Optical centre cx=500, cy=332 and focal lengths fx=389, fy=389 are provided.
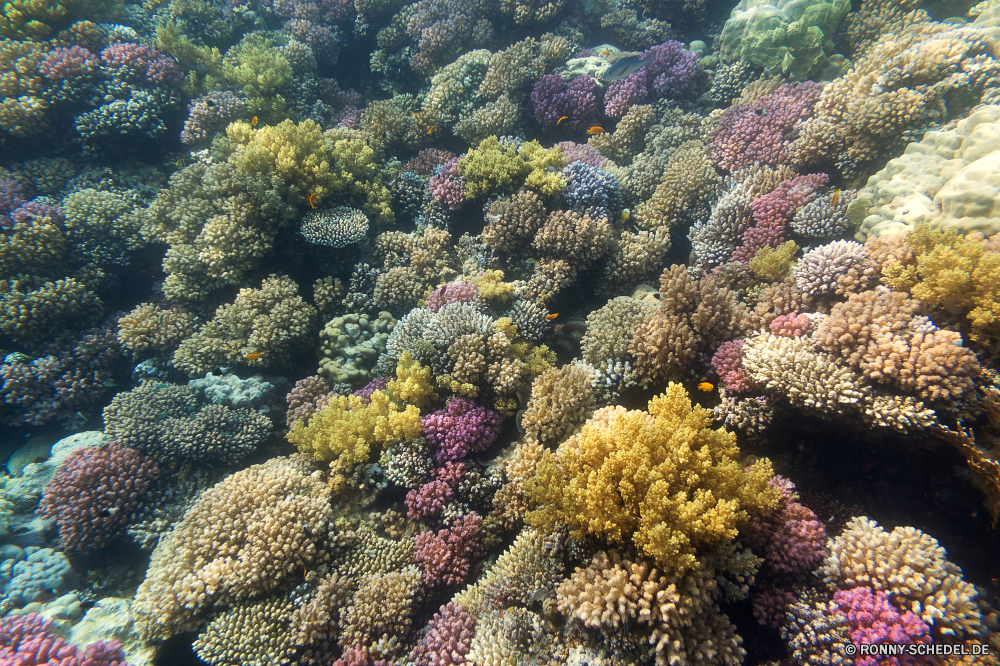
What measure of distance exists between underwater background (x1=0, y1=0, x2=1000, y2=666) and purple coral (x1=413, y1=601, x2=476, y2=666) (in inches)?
1.3

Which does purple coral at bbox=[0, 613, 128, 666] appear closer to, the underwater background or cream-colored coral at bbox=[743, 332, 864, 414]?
the underwater background

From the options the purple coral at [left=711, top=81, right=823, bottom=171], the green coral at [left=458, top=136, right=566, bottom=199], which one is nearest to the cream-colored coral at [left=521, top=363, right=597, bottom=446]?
the green coral at [left=458, top=136, right=566, bottom=199]

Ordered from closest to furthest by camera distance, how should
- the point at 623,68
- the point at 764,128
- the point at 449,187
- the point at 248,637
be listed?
the point at 248,637
the point at 764,128
the point at 449,187
the point at 623,68

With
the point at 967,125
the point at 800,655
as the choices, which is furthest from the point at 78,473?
the point at 967,125

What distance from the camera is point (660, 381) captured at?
14.2 ft

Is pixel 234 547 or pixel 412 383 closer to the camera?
pixel 234 547

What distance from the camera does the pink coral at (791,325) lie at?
3.94 meters

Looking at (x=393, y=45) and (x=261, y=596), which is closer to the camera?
(x=261, y=596)

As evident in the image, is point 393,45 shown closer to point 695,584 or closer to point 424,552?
point 424,552

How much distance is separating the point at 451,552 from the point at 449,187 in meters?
5.50

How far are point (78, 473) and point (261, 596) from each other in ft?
11.1

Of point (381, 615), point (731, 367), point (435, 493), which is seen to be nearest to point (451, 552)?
point (435, 493)

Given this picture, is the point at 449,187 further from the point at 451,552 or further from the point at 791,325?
the point at 451,552

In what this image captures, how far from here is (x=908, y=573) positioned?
2742 mm
